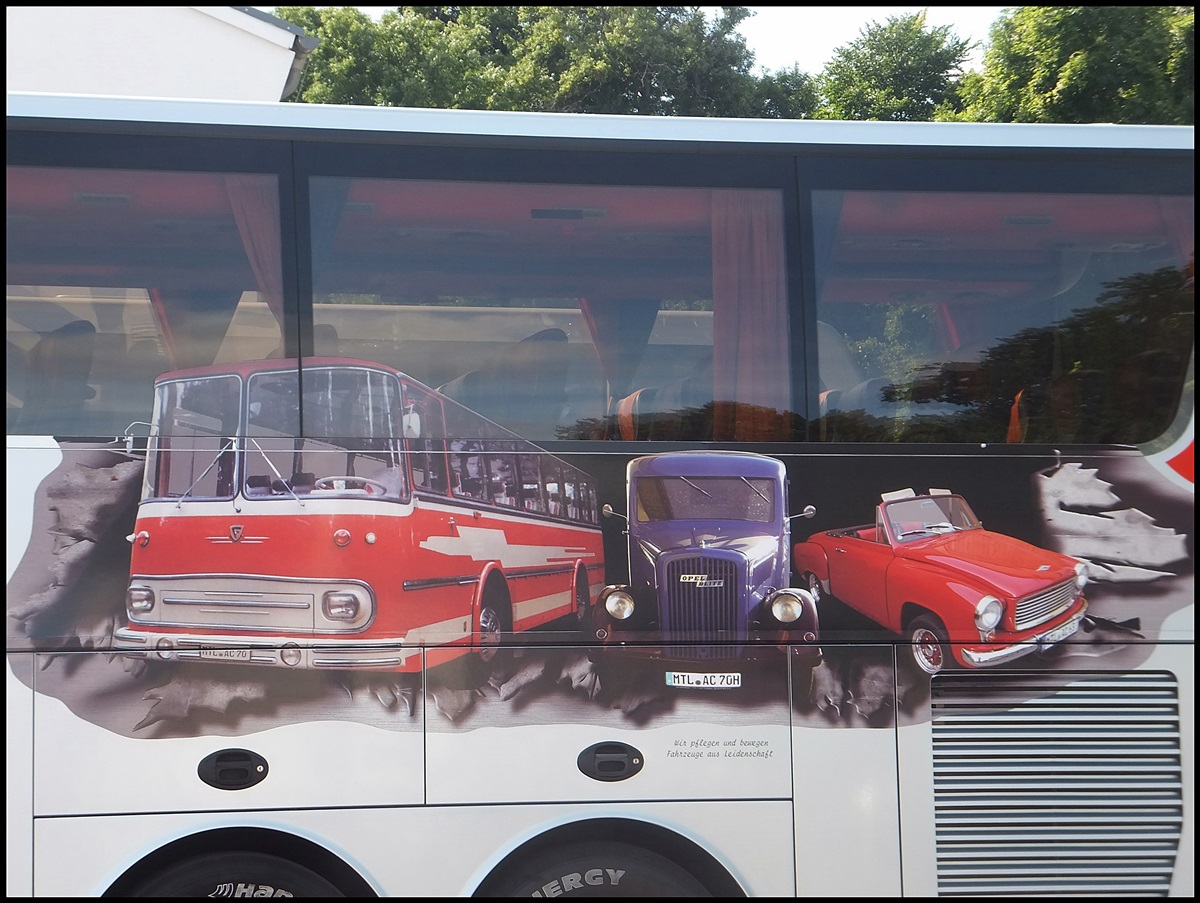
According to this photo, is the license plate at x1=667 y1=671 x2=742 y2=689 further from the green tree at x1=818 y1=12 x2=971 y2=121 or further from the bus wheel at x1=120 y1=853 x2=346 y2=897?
the green tree at x1=818 y1=12 x2=971 y2=121

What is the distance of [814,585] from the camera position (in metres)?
3.64

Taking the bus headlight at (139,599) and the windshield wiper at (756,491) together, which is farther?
the windshield wiper at (756,491)

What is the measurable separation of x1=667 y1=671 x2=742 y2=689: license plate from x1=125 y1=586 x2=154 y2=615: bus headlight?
198 centimetres

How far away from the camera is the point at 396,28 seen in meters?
19.5

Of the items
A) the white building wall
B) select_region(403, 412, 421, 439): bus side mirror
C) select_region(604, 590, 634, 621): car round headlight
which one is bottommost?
select_region(604, 590, 634, 621): car round headlight

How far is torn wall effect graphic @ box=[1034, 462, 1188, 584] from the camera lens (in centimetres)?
371

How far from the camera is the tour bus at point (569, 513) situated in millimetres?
3490

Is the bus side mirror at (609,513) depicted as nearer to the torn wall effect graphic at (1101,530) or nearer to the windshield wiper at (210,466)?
the windshield wiper at (210,466)

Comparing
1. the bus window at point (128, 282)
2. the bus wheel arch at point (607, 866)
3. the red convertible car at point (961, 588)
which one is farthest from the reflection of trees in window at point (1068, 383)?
the bus window at point (128, 282)

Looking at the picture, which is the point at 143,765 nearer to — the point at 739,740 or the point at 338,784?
the point at 338,784

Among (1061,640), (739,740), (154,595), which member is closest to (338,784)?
(154,595)

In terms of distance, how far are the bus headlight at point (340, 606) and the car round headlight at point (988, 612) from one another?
2.43m

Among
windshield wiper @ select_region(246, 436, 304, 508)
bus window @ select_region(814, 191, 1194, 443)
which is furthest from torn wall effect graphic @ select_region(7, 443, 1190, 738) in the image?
windshield wiper @ select_region(246, 436, 304, 508)

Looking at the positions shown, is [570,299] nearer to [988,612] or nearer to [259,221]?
[259,221]
